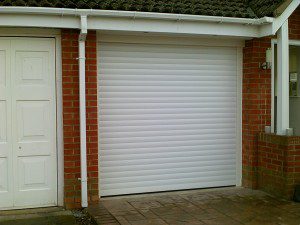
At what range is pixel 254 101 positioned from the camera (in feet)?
25.0

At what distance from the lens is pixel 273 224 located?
5.79 meters

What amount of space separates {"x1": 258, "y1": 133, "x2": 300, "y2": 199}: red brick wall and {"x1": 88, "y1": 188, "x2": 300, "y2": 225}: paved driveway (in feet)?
0.66

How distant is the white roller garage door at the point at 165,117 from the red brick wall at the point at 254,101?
0.22 m

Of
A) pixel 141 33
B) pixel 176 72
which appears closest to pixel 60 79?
pixel 141 33

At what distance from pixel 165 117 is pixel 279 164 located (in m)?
1.99

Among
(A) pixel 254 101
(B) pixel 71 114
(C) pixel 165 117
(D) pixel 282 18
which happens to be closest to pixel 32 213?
(B) pixel 71 114

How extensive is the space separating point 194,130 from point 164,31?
73.2 inches

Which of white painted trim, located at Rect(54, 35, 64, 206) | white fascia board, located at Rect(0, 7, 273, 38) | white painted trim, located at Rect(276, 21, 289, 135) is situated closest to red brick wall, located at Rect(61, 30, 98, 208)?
white painted trim, located at Rect(54, 35, 64, 206)

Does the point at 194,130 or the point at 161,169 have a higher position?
the point at 194,130

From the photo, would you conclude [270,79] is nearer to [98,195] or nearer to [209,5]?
[209,5]

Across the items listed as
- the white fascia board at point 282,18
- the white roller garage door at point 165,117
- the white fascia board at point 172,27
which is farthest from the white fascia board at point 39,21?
the white fascia board at point 282,18

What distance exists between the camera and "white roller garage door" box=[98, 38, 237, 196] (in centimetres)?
707

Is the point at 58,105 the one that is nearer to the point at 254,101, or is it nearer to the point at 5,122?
the point at 5,122

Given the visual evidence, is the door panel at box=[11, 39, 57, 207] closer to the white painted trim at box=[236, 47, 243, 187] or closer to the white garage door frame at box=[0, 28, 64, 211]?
the white garage door frame at box=[0, 28, 64, 211]
